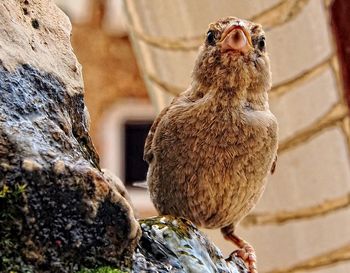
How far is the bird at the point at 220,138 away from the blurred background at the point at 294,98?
1276mm

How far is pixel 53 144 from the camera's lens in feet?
5.89

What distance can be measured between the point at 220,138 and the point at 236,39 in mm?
246

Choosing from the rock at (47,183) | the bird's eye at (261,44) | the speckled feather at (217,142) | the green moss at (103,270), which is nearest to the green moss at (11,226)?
the rock at (47,183)

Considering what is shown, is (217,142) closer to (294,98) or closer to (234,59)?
(234,59)

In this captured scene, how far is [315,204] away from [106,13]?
5.71 m

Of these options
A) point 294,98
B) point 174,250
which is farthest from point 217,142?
point 294,98

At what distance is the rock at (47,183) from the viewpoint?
1.67 m

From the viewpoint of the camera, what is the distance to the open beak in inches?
93.3

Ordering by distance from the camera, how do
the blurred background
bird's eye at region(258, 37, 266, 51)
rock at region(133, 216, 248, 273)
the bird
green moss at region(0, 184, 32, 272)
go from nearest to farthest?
green moss at region(0, 184, 32, 272), rock at region(133, 216, 248, 273), the bird, bird's eye at region(258, 37, 266, 51), the blurred background

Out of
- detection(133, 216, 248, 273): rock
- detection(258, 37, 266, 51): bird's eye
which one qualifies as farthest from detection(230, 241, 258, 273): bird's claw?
detection(258, 37, 266, 51): bird's eye

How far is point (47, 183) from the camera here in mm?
1701

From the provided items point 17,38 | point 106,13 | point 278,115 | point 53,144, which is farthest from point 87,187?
point 106,13

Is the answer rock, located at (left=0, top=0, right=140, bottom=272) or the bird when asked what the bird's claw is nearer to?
the bird

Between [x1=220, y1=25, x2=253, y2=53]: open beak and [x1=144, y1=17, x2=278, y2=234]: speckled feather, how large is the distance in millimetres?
23
